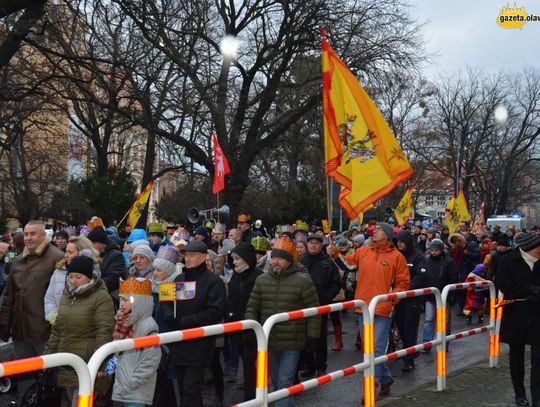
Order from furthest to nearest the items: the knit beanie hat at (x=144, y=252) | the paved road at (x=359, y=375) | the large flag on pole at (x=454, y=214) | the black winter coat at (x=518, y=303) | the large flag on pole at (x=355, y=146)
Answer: the large flag on pole at (x=454, y=214)
the large flag on pole at (x=355, y=146)
the paved road at (x=359, y=375)
the knit beanie hat at (x=144, y=252)
the black winter coat at (x=518, y=303)

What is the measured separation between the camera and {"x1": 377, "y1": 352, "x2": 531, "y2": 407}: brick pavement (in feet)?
24.5

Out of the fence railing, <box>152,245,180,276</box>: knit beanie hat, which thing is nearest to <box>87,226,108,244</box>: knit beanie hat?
<box>152,245,180,276</box>: knit beanie hat

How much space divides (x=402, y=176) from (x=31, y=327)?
188 inches

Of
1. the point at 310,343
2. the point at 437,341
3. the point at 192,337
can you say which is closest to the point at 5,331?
the point at 310,343

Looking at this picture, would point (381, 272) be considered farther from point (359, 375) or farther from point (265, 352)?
point (265, 352)

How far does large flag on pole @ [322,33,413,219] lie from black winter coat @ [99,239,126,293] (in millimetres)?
2787

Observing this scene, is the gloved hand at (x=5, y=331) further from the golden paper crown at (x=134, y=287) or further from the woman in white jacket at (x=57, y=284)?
the golden paper crown at (x=134, y=287)

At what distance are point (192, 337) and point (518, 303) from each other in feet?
12.5

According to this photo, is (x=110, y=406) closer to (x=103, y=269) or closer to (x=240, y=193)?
(x=103, y=269)

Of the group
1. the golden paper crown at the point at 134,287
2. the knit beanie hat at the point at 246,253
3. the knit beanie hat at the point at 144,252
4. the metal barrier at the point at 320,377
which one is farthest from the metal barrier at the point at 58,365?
the knit beanie hat at the point at 246,253

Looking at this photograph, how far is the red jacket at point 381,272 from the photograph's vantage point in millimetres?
8180

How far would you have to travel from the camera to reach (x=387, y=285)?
26.8 ft

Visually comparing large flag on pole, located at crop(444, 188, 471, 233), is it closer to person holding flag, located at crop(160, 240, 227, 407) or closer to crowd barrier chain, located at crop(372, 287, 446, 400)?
crowd barrier chain, located at crop(372, 287, 446, 400)

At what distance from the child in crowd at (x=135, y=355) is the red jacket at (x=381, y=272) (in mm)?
2960
